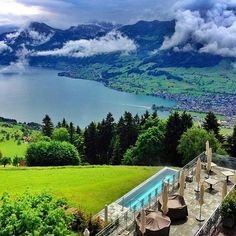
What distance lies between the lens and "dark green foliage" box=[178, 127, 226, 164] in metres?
45.9

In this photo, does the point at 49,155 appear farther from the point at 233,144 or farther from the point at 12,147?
the point at 12,147

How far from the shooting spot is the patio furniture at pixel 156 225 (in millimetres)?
20797

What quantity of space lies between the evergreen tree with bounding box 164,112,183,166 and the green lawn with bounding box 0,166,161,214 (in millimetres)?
15158

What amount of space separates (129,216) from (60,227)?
31.3 feet

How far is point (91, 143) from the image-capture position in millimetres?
69938

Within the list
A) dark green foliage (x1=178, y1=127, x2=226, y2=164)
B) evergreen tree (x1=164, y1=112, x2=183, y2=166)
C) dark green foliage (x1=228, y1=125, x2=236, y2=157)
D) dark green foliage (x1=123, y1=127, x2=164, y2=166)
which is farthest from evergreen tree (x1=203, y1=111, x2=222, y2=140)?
dark green foliage (x1=178, y1=127, x2=226, y2=164)

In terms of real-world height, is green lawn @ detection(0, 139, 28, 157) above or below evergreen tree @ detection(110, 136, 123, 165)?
below

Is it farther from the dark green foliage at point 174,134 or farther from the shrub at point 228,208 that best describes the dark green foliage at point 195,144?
the shrub at point 228,208

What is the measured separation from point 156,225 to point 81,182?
15.1 m

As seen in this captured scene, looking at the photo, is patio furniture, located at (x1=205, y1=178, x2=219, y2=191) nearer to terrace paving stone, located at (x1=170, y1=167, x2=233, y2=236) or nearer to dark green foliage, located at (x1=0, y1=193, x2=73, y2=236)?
terrace paving stone, located at (x1=170, y1=167, x2=233, y2=236)

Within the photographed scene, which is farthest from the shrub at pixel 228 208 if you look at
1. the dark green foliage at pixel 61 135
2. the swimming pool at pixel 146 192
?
the dark green foliage at pixel 61 135

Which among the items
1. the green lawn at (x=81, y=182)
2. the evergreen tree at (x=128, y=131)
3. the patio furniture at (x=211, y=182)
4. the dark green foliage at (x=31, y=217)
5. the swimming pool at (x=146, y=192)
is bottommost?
the evergreen tree at (x=128, y=131)

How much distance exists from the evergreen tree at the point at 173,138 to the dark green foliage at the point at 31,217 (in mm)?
38909

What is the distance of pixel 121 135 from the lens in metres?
67.7
